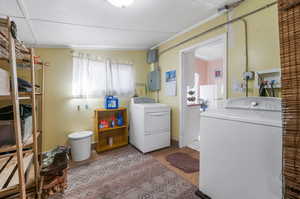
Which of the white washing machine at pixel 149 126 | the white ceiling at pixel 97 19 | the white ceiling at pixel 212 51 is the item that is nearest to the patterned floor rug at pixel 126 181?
the white washing machine at pixel 149 126

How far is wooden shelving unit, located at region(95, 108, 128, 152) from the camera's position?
8.38 ft

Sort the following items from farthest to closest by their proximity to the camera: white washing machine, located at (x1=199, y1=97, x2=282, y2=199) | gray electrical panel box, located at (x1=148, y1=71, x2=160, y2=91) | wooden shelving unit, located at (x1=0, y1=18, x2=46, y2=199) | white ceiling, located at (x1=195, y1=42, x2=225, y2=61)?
1. white ceiling, located at (x1=195, y1=42, x2=225, y2=61)
2. gray electrical panel box, located at (x1=148, y1=71, x2=160, y2=91)
3. white washing machine, located at (x1=199, y1=97, x2=282, y2=199)
4. wooden shelving unit, located at (x1=0, y1=18, x2=46, y2=199)

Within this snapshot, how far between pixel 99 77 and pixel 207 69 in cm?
471

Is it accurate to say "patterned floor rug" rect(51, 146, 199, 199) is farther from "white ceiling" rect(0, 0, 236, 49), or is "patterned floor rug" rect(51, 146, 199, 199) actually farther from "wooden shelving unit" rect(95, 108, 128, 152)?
"white ceiling" rect(0, 0, 236, 49)

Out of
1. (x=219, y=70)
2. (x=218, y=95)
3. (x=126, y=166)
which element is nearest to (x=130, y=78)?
(x=126, y=166)

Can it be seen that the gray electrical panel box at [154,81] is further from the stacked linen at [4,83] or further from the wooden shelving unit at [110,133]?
the stacked linen at [4,83]

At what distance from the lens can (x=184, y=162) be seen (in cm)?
212

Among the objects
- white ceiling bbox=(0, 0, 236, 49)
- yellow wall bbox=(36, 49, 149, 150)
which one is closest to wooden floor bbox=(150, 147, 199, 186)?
yellow wall bbox=(36, 49, 149, 150)

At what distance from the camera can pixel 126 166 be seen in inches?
80.0

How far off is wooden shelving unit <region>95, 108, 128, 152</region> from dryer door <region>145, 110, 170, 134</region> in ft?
2.19

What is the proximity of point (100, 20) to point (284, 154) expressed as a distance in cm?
228

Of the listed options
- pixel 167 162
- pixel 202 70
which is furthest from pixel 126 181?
pixel 202 70

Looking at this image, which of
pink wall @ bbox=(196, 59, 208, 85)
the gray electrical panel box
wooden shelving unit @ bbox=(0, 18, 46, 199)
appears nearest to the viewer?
wooden shelving unit @ bbox=(0, 18, 46, 199)

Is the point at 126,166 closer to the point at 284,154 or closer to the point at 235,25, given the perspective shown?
the point at 284,154
